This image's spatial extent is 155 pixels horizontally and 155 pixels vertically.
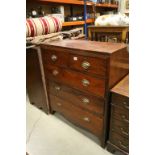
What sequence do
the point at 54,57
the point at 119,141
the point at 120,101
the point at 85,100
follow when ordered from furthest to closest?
the point at 54,57
the point at 85,100
the point at 119,141
the point at 120,101

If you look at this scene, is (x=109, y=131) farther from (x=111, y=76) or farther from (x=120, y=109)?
(x=111, y=76)

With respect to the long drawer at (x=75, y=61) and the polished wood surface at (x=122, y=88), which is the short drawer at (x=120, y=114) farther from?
the long drawer at (x=75, y=61)

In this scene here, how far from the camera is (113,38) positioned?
5.79 ft

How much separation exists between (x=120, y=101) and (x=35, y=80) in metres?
1.02

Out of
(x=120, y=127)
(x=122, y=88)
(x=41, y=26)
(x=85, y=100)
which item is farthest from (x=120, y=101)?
(x=41, y=26)

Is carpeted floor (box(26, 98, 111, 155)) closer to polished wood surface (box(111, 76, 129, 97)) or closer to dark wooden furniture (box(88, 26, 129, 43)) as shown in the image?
polished wood surface (box(111, 76, 129, 97))

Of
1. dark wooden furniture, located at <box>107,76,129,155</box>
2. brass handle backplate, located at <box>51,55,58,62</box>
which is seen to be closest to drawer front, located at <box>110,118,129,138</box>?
dark wooden furniture, located at <box>107,76,129,155</box>

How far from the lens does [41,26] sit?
5.66 feet

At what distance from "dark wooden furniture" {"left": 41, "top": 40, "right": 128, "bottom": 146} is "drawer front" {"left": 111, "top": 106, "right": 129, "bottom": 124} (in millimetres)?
67

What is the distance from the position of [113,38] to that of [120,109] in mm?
928

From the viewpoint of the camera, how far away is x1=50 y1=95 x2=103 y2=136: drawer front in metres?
1.33

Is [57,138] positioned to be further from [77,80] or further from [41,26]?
[41,26]
